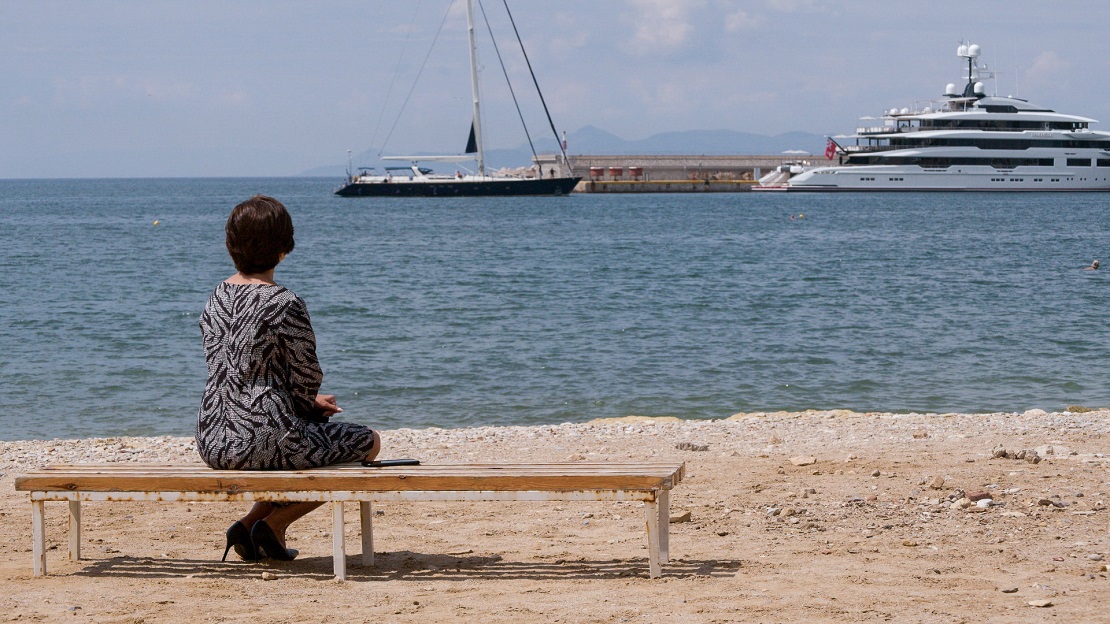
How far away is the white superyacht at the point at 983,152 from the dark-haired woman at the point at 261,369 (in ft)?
290

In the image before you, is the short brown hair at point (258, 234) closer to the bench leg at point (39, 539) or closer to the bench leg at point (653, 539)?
the bench leg at point (39, 539)

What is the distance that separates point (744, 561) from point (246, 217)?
2310 millimetres

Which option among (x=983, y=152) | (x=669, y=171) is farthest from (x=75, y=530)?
(x=669, y=171)

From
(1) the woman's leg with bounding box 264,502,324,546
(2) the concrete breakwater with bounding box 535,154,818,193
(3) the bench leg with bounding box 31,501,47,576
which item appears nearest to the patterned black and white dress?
(1) the woman's leg with bounding box 264,502,324,546

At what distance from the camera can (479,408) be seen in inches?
511

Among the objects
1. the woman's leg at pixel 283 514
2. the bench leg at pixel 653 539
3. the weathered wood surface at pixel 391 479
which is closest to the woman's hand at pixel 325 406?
the weathered wood surface at pixel 391 479

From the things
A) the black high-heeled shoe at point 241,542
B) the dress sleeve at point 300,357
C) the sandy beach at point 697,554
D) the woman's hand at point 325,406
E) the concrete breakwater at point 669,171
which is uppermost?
the concrete breakwater at point 669,171

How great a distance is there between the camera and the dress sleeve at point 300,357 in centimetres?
445

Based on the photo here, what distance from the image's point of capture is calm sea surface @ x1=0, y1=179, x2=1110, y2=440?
1341cm

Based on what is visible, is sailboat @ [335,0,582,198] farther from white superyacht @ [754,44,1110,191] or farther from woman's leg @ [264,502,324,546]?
woman's leg @ [264,502,324,546]

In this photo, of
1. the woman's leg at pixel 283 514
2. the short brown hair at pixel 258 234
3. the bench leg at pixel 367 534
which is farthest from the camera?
the woman's leg at pixel 283 514

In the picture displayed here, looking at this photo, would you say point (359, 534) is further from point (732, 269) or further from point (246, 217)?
point (732, 269)

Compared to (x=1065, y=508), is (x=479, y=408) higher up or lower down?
lower down

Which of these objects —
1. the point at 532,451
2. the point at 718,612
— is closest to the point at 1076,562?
the point at 718,612
